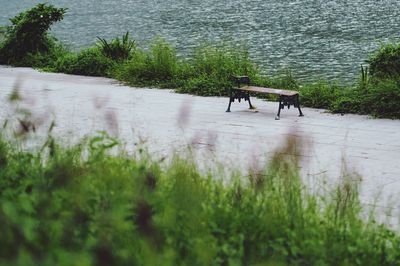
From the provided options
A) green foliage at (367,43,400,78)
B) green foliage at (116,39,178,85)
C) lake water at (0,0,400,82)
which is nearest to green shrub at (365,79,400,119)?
green foliage at (367,43,400,78)

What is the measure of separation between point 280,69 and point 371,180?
1344 cm

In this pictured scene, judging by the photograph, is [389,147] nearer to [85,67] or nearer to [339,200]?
[339,200]

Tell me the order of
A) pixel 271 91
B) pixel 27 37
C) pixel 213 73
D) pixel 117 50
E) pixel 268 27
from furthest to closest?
pixel 268 27, pixel 27 37, pixel 117 50, pixel 213 73, pixel 271 91

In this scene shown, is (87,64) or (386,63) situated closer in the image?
(386,63)

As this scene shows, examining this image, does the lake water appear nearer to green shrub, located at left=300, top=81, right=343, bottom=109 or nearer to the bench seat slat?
green shrub, located at left=300, top=81, right=343, bottom=109

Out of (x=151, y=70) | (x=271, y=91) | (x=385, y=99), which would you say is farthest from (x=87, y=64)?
(x=385, y=99)

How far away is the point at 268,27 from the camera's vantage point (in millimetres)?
35594

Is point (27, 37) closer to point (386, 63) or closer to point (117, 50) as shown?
point (117, 50)

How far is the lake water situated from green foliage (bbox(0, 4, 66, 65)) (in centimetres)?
434

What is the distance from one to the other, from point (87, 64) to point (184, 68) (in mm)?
2593

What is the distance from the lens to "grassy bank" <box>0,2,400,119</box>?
11.9m

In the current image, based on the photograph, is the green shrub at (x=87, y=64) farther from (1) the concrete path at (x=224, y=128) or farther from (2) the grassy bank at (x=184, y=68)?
(1) the concrete path at (x=224, y=128)

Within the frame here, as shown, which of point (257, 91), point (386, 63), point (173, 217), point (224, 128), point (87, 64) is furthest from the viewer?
point (87, 64)

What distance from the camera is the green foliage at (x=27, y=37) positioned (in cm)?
1925
